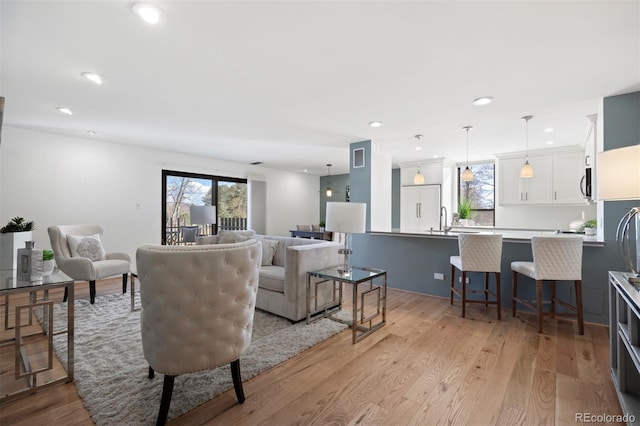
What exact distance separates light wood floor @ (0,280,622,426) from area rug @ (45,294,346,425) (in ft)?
0.26

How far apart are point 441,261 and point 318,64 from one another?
10.1 ft

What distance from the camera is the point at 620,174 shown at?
1738 mm

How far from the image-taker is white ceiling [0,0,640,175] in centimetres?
177

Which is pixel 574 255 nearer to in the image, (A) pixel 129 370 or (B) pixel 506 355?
(B) pixel 506 355

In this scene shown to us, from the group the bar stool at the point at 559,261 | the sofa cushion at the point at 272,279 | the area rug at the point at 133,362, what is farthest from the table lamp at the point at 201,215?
the bar stool at the point at 559,261

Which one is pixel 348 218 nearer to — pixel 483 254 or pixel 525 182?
pixel 483 254

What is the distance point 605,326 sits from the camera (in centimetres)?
306

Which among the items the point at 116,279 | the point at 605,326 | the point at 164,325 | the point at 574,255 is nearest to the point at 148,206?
the point at 116,279

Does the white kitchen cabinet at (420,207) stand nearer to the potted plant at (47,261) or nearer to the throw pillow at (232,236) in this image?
the throw pillow at (232,236)

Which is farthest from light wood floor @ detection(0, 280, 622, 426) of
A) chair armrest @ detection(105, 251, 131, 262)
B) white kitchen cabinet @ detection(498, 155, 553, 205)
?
white kitchen cabinet @ detection(498, 155, 553, 205)

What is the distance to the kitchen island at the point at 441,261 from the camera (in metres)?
3.11

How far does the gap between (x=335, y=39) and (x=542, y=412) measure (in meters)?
2.63

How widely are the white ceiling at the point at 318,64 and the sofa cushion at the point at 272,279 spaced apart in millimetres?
1861

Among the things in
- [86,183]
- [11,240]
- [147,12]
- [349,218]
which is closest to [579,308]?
[349,218]
